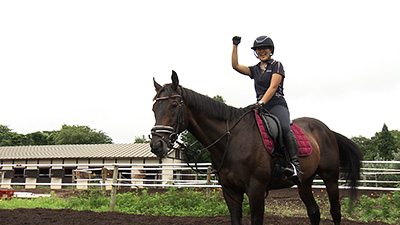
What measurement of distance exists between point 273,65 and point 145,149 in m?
26.1

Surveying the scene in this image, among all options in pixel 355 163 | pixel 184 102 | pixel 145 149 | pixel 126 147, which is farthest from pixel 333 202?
pixel 126 147

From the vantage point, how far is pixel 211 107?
12.4 ft

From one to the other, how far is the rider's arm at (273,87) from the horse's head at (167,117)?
1.03 metres

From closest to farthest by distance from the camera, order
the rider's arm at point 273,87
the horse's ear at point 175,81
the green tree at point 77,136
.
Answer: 1. the horse's ear at point 175,81
2. the rider's arm at point 273,87
3. the green tree at point 77,136

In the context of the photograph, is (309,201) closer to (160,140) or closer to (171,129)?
(171,129)

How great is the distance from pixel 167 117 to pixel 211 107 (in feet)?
2.10

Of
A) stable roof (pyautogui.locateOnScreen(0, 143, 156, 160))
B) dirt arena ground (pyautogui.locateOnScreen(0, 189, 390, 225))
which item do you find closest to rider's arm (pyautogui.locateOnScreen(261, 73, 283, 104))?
dirt arena ground (pyautogui.locateOnScreen(0, 189, 390, 225))

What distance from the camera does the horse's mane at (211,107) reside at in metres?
3.65

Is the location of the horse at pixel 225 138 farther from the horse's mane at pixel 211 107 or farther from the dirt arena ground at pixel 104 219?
the dirt arena ground at pixel 104 219

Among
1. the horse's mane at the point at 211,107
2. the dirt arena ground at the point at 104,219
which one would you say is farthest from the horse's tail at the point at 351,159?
the horse's mane at the point at 211,107

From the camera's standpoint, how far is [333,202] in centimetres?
502

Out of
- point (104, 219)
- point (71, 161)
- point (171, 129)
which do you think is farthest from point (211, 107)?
point (71, 161)

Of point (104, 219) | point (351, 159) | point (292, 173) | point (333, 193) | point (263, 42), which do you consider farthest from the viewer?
point (104, 219)

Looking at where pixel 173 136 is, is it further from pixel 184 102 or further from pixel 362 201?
pixel 362 201
